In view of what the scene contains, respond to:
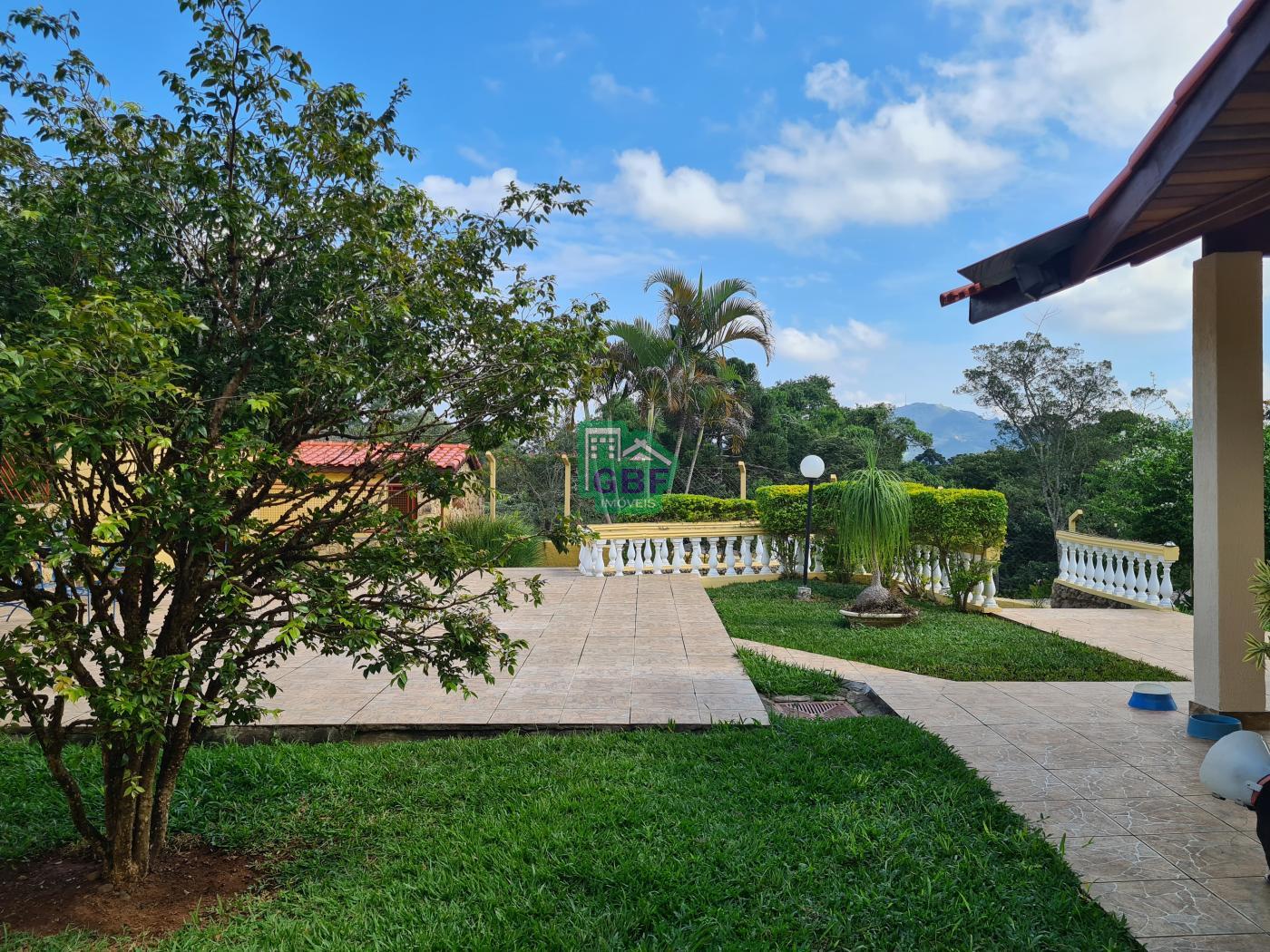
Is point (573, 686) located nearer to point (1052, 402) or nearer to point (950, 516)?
point (950, 516)

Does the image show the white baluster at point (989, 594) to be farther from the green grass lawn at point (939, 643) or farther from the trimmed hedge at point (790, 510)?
the trimmed hedge at point (790, 510)

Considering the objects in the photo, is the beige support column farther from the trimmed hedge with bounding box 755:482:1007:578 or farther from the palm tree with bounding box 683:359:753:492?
the palm tree with bounding box 683:359:753:492

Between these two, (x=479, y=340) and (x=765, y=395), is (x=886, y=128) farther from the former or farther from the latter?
(x=765, y=395)

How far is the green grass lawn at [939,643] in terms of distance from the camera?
5910 mm

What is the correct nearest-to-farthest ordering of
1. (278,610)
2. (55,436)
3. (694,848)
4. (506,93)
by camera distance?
1. (55,436)
2. (278,610)
3. (694,848)
4. (506,93)

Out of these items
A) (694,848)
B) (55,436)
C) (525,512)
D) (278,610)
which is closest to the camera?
(55,436)

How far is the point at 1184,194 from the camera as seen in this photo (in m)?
3.78

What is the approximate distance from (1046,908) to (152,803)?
3068 mm

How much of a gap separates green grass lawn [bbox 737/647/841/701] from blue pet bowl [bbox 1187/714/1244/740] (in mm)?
2021

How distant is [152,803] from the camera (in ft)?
9.04

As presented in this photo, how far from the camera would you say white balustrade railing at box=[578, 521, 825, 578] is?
37.0 ft

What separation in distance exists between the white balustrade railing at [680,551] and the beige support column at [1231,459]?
689 centimetres

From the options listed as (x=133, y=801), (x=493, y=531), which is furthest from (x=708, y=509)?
(x=133, y=801)

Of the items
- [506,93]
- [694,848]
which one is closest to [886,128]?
[506,93]
